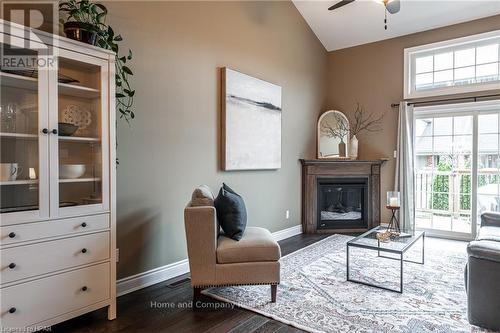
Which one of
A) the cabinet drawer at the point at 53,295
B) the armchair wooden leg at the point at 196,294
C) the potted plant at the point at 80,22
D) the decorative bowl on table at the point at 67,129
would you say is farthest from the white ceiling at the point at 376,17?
the cabinet drawer at the point at 53,295

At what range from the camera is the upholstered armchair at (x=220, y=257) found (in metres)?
2.60

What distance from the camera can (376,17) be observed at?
507 centimetres

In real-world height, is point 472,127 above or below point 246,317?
above

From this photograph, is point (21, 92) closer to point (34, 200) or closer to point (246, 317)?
point (34, 200)

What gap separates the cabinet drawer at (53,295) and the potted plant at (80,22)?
5.42ft

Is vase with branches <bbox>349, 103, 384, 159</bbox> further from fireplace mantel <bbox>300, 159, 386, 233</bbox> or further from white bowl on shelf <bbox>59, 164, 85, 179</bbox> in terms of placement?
white bowl on shelf <bbox>59, 164, 85, 179</bbox>

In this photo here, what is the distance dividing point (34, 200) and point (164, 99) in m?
1.56

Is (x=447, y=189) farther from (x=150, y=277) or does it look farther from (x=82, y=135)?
(x=82, y=135)

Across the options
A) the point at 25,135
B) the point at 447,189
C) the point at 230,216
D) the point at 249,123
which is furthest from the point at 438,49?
the point at 25,135

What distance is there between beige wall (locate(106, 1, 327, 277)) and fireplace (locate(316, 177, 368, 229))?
1023 millimetres

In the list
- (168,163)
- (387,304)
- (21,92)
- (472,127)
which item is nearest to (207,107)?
(168,163)

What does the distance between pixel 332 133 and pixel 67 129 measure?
4517mm

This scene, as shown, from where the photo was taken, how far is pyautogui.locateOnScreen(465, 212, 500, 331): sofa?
2193mm

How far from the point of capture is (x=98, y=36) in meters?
2.36
